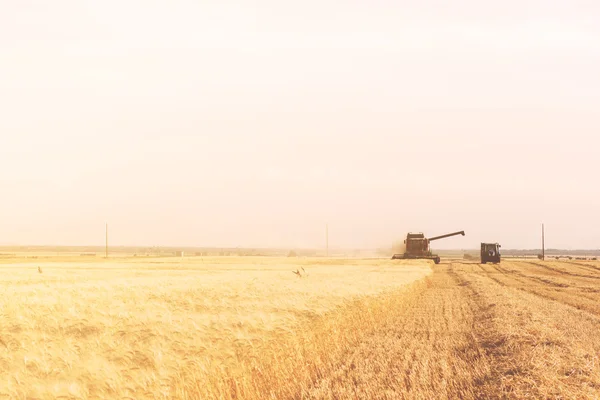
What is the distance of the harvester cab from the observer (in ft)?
257

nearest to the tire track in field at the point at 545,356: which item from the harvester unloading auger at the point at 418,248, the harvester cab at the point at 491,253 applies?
the harvester unloading auger at the point at 418,248

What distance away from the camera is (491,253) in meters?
78.5

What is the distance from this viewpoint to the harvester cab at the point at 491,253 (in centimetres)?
7819

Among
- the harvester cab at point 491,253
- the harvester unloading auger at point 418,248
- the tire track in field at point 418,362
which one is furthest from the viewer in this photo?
the harvester cab at point 491,253

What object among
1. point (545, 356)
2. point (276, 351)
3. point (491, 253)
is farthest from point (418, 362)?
point (491, 253)

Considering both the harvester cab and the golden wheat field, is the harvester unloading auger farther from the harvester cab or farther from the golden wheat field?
the golden wheat field

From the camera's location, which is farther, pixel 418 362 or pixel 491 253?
pixel 491 253

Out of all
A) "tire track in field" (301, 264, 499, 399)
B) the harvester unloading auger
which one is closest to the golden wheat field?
"tire track in field" (301, 264, 499, 399)

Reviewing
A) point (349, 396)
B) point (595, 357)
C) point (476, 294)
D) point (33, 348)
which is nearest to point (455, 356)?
point (595, 357)

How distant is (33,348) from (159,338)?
78.8 inches

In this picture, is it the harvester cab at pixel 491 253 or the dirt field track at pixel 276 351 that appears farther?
the harvester cab at pixel 491 253

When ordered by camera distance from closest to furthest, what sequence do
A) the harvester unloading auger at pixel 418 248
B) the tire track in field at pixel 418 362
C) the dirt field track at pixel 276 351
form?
1. the dirt field track at pixel 276 351
2. the tire track in field at pixel 418 362
3. the harvester unloading auger at pixel 418 248

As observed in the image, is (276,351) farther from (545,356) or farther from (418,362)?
(545,356)

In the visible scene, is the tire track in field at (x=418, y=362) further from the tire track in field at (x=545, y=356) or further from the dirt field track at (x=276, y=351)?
the tire track in field at (x=545, y=356)
